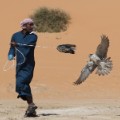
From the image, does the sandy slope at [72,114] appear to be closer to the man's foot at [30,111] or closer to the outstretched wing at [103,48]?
the man's foot at [30,111]

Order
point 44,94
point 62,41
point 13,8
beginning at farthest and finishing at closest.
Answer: point 13,8
point 62,41
point 44,94

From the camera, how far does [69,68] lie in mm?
20781

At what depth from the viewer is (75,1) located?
3609 cm

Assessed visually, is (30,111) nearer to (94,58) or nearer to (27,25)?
(27,25)

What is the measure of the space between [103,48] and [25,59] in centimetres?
155

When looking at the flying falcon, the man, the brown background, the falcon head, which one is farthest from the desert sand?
the falcon head

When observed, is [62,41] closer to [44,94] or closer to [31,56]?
[44,94]

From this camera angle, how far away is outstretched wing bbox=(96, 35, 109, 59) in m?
10.9

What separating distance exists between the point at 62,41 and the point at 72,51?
15334 mm

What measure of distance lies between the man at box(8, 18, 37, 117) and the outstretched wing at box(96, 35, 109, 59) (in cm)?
130

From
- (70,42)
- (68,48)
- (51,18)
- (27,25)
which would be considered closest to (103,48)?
(68,48)

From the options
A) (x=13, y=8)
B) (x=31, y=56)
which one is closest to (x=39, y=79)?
(x=31, y=56)

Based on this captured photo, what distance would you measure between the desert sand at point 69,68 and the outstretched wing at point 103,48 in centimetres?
107

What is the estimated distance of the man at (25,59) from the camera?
10.2 m
